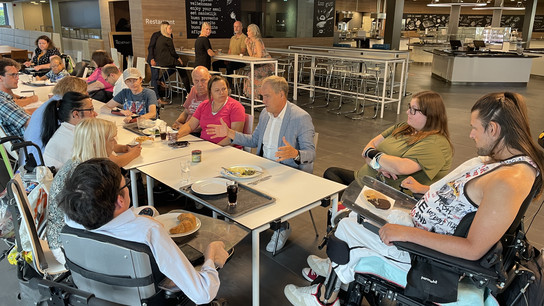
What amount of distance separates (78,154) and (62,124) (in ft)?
2.05

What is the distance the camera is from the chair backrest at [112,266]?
1308mm

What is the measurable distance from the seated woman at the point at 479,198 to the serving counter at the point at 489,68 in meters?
10.3

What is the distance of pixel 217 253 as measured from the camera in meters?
1.63

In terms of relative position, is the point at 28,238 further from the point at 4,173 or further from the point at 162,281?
the point at 4,173

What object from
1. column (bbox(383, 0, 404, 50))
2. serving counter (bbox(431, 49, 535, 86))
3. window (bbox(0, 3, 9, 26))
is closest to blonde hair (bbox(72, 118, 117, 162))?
column (bbox(383, 0, 404, 50))

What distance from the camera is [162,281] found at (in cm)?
143

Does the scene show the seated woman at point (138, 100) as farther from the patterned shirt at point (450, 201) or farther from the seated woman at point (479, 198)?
the patterned shirt at point (450, 201)

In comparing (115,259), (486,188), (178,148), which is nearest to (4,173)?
(178,148)

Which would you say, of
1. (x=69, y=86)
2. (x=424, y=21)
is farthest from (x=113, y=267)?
(x=424, y=21)

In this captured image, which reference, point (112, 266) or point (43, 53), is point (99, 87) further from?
point (112, 266)

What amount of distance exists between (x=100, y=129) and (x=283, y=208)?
3.50 ft

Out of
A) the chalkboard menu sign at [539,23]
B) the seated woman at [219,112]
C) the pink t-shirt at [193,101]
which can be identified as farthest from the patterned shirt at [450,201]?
the chalkboard menu sign at [539,23]

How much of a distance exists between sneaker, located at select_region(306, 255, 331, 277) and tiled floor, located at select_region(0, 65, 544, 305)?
0.36 ft

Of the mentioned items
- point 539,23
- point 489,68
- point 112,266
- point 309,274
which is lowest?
point 309,274
